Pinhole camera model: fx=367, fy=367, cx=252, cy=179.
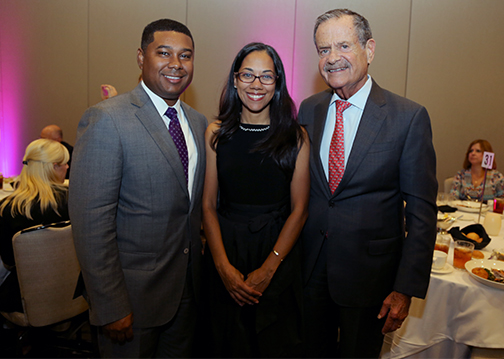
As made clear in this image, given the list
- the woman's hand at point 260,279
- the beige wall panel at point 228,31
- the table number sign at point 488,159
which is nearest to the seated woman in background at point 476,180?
the table number sign at point 488,159

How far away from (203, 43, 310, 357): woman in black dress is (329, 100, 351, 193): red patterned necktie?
0.45ft

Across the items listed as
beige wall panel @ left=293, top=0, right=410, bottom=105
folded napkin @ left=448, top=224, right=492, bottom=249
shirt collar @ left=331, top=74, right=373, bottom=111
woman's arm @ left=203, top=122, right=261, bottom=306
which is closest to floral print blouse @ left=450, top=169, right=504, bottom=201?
beige wall panel @ left=293, top=0, right=410, bottom=105

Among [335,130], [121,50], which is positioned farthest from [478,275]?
[121,50]

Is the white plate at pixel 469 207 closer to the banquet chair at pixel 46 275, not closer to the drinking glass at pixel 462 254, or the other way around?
the drinking glass at pixel 462 254

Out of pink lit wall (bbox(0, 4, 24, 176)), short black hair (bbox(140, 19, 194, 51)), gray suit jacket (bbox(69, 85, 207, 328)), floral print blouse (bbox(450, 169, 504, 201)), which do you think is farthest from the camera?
pink lit wall (bbox(0, 4, 24, 176))

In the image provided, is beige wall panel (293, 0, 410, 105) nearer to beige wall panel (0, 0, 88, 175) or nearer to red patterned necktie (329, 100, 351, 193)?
beige wall panel (0, 0, 88, 175)

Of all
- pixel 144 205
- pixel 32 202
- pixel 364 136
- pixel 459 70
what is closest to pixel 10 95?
pixel 32 202

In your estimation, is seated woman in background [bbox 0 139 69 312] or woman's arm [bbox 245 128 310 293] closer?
woman's arm [bbox 245 128 310 293]

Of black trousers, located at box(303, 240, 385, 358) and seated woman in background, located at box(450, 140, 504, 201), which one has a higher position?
seated woman in background, located at box(450, 140, 504, 201)

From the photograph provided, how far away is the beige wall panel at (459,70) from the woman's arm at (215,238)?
421 centimetres

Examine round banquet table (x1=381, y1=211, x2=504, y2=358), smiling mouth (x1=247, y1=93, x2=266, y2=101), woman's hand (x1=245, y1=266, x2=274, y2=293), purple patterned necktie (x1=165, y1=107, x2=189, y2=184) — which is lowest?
round banquet table (x1=381, y1=211, x2=504, y2=358)

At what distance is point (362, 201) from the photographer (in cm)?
163

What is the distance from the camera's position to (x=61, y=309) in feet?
7.40

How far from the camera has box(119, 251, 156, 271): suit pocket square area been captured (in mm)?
1582
